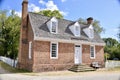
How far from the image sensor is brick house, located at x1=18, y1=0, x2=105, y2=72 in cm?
1328

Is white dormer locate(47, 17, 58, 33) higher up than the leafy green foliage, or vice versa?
white dormer locate(47, 17, 58, 33)

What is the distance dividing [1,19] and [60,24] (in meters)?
11.5

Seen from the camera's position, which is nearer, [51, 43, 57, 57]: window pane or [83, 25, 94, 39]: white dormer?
[51, 43, 57, 57]: window pane

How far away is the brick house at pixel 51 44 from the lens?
43.6 ft

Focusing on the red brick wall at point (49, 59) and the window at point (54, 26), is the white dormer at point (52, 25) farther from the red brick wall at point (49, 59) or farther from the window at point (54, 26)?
the red brick wall at point (49, 59)

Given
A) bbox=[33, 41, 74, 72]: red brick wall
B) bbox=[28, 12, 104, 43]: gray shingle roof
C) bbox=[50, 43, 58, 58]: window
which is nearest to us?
bbox=[33, 41, 74, 72]: red brick wall

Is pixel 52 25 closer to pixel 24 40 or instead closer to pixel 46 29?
pixel 46 29

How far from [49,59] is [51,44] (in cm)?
124

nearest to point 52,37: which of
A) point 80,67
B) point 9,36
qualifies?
point 80,67

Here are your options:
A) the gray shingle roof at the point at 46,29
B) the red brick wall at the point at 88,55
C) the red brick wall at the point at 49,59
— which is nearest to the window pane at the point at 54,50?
the red brick wall at the point at 49,59

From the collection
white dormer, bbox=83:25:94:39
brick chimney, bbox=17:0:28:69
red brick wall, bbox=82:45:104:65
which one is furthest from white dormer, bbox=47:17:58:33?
white dormer, bbox=83:25:94:39

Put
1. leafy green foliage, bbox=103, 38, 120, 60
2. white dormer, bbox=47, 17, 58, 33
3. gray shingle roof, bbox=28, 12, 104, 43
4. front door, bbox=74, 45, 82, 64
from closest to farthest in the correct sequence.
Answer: leafy green foliage, bbox=103, 38, 120, 60, gray shingle roof, bbox=28, 12, 104, 43, white dormer, bbox=47, 17, 58, 33, front door, bbox=74, 45, 82, 64

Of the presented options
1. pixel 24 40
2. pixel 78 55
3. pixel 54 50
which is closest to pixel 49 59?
pixel 54 50

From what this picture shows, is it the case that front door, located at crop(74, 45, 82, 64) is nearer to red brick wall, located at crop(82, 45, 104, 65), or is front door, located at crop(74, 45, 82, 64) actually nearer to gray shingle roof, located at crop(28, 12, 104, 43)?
red brick wall, located at crop(82, 45, 104, 65)
